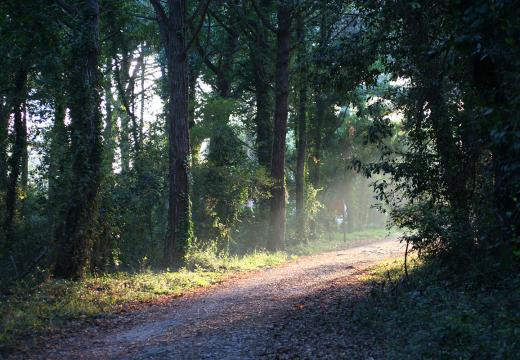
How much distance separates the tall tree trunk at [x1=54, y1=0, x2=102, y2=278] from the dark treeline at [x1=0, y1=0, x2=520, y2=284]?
4 cm

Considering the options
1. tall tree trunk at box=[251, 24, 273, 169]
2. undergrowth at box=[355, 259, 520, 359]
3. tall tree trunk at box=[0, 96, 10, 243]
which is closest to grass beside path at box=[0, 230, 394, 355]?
undergrowth at box=[355, 259, 520, 359]

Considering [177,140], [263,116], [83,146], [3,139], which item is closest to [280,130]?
[263,116]

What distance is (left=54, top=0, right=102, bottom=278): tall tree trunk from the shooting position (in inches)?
500

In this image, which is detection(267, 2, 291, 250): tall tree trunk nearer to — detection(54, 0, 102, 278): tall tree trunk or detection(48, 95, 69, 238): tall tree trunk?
detection(48, 95, 69, 238): tall tree trunk

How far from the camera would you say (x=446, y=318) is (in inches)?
252

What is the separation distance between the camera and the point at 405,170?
37.7ft

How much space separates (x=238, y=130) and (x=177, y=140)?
432 inches

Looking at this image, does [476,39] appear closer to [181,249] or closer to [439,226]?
[439,226]

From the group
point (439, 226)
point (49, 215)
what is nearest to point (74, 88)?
point (49, 215)

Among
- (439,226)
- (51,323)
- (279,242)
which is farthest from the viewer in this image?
(279,242)

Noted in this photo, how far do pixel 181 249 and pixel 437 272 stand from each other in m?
8.83

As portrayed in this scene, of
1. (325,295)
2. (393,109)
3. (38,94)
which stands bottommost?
(325,295)

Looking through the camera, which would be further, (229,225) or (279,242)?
(279,242)

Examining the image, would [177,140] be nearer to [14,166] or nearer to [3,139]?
[14,166]
